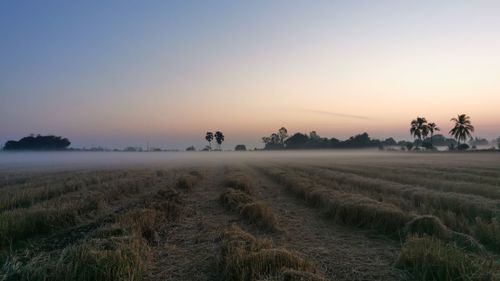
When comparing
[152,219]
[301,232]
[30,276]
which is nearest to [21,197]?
[152,219]

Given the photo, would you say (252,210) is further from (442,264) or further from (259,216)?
(442,264)

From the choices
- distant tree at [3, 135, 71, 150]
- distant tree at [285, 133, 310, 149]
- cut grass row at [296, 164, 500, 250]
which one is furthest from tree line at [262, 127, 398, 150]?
cut grass row at [296, 164, 500, 250]

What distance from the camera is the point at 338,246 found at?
30.2 ft

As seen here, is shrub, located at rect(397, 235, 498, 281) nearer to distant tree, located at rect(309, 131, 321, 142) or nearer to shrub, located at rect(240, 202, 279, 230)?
shrub, located at rect(240, 202, 279, 230)

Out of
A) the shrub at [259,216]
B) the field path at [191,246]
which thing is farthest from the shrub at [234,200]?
the shrub at [259,216]

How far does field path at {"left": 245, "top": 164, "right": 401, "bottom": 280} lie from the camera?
7.16 m

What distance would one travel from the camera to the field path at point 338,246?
716cm

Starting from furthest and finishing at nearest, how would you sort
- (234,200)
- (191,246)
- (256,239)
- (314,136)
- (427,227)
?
(314,136) < (234,200) < (427,227) < (191,246) < (256,239)

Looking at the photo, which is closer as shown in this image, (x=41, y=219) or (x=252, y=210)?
(x=41, y=219)

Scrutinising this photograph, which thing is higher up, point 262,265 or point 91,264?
point 91,264

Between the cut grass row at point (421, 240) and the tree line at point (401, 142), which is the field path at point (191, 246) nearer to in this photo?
the cut grass row at point (421, 240)

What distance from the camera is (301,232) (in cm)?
1079

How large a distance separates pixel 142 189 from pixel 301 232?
1374cm

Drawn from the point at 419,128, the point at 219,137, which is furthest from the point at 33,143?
the point at 419,128
